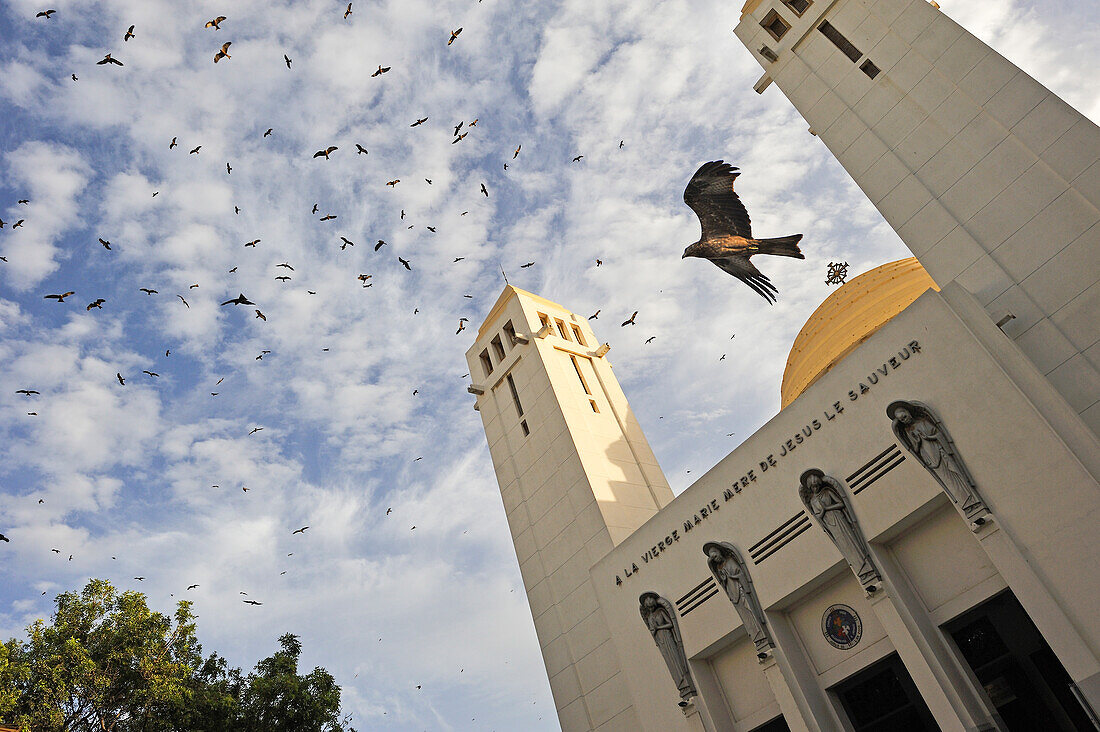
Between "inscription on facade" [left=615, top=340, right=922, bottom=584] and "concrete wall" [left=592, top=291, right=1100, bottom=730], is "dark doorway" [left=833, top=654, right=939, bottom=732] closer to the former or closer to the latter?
"concrete wall" [left=592, top=291, right=1100, bottom=730]

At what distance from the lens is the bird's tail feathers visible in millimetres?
23344

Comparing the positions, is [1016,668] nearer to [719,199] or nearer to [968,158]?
[968,158]

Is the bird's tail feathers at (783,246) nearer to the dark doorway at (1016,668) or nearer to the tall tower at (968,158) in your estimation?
the tall tower at (968,158)

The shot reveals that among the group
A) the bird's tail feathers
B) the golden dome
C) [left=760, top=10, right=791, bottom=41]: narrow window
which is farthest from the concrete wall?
[left=760, top=10, right=791, bottom=41]: narrow window

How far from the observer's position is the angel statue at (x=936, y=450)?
1455 centimetres

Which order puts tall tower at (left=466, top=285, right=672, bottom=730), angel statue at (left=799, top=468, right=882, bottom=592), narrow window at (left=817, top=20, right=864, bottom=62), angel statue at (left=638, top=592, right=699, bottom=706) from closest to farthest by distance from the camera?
angel statue at (left=799, top=468, right=882, bottom=592)
angel statue at (left=638, top=592, right=699, bottom=706)
narrow window at (left=817, top=20, right=864, bottom=62)
tall tower at (left=466, top=285, right=672, bottom=730)

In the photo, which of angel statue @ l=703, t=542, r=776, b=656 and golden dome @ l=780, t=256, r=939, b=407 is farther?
golden dome @ l=780, t=256, r=939, b=407

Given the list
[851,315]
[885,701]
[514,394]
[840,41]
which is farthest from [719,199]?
[885,701]

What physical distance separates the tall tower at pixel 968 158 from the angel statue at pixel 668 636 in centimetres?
1134


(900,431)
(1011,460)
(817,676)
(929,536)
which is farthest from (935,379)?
(817,676)

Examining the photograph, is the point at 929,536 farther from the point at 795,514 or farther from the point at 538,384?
the point at 538,384

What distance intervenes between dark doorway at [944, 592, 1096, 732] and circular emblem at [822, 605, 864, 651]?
2.27 metres

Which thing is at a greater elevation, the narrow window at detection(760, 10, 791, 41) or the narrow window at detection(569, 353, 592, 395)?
the narrow window at detection(760, 10, 791, 41)

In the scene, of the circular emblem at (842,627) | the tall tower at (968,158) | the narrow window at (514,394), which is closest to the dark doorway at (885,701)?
the circular emblem at (842,627)
